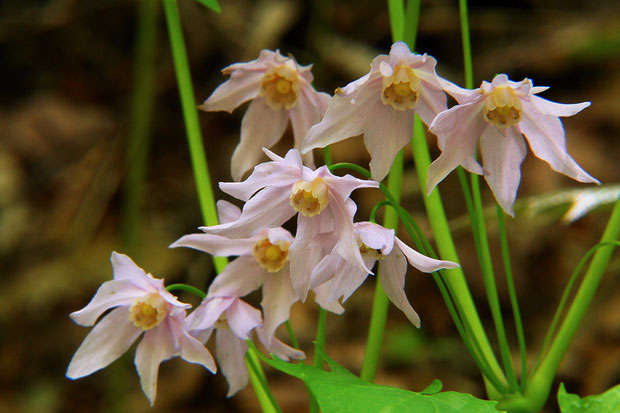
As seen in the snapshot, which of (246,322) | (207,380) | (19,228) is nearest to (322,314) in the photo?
(246,322)

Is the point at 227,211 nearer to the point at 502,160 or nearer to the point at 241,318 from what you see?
the point at 241,318

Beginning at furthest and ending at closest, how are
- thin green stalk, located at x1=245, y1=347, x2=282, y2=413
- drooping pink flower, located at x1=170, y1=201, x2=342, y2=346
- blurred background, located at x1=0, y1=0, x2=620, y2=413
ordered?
blurred background, located at x1=0, y1=0, x2=620, y2=413 → thin green stalk, located at x1=245, y1=347, x2=282, y2=413 → drooping pink flower, located at x1=170, y1=201, x2=342, y2=346

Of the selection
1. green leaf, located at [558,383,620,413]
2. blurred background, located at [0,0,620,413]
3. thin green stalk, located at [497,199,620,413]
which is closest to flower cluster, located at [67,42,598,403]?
thin green stalk, located at [497,199,620,413]

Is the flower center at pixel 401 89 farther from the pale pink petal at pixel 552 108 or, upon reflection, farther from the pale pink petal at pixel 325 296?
the pale pink petal at pixel 325 296

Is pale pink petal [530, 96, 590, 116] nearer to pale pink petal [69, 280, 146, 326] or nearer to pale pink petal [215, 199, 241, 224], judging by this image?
pale pink petal [215, 199, 241, 224]

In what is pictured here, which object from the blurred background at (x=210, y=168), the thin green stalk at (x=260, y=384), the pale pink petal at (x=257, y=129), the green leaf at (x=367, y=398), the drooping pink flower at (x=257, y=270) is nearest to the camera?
the green leaf at (x=367, y=398)

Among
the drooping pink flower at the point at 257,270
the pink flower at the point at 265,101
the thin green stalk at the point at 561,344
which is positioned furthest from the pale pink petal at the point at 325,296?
the thin green stalk at the point at 561,344
